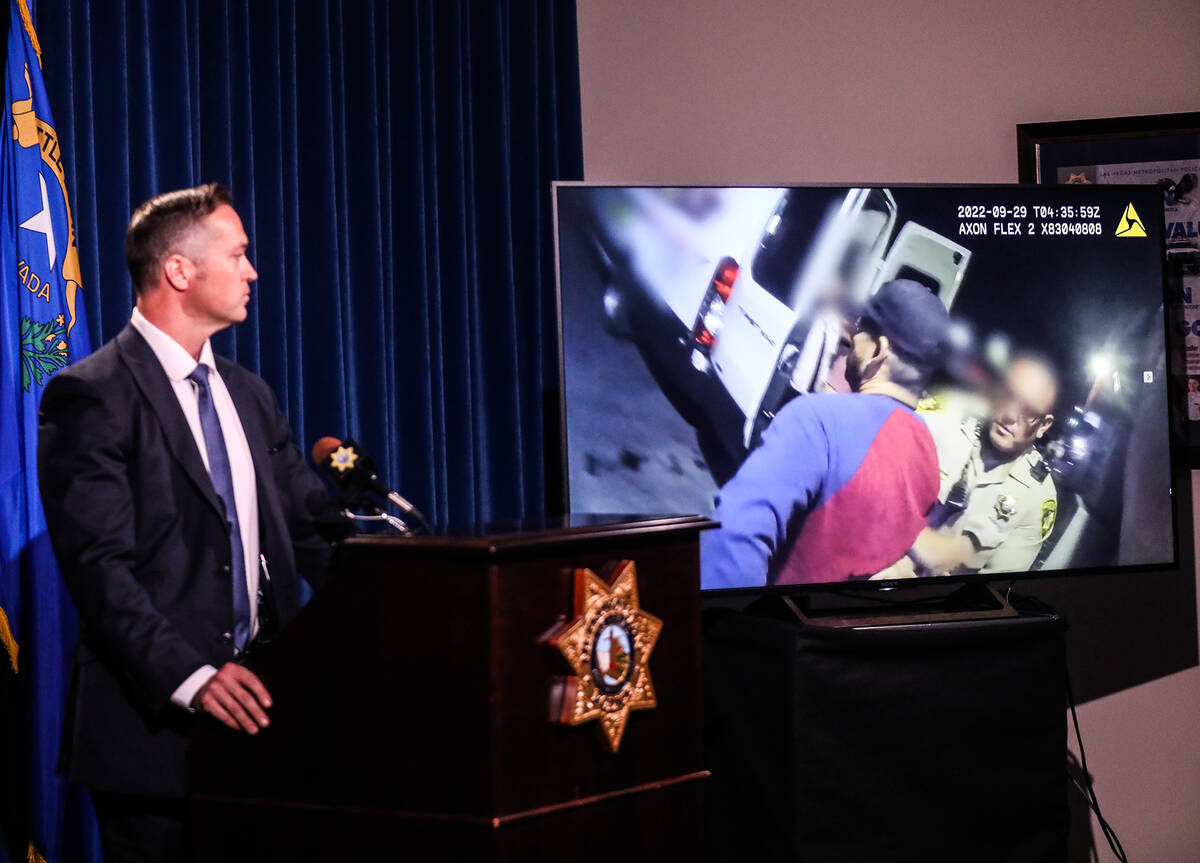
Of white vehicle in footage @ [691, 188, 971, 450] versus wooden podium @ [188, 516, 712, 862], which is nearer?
wooden podium @ [188, 516, 712, 862]

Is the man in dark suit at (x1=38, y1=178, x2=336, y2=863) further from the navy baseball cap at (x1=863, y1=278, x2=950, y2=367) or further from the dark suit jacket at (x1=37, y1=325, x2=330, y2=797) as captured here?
the navy baseball cap at (x1=863, y1=278, x2=950, y2=367)

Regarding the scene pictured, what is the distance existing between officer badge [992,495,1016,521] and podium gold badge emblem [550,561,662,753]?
1.62 meters

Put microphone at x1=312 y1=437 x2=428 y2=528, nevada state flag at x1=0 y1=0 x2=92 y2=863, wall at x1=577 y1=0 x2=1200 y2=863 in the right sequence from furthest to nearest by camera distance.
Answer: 1. wall at x1=577 y1=0 x2=1200 y2=863
2. nevada state flag at x1=0 y1=0 x2=92 y2=863
3. microphone at x1=312 y1=437 x2=428 y2=528

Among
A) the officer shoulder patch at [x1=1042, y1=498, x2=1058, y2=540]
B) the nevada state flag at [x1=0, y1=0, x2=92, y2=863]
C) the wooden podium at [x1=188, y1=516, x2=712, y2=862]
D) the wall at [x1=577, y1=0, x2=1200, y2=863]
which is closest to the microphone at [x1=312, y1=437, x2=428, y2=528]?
the wooden podium at [x1=188, y1=516, x2=712, y2=862]

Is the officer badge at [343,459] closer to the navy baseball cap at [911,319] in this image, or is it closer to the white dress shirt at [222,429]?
the white dress shirt at [222,429]

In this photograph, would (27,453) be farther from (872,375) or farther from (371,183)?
(872,375)

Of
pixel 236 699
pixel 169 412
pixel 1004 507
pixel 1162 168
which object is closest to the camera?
pixel 236 699

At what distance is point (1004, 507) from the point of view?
3.23 m

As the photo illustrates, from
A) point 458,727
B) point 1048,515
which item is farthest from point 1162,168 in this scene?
point 458,727

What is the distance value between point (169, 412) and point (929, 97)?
8.53ft

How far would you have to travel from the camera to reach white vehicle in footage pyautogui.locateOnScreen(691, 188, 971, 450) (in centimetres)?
313

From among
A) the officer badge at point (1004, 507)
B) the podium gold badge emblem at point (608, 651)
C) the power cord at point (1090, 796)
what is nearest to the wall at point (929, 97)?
the power cord at point (1090, 796)

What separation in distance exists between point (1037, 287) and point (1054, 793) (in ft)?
4.16

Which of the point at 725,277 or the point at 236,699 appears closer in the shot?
the point at 236,699
